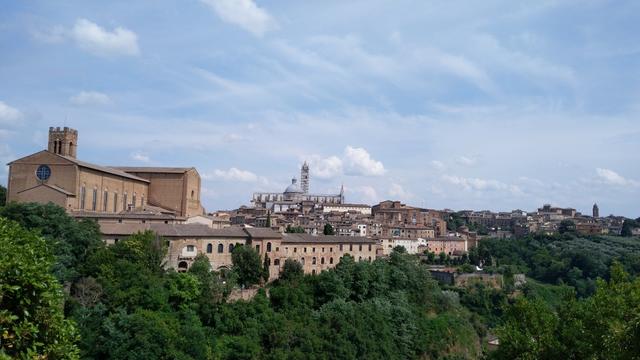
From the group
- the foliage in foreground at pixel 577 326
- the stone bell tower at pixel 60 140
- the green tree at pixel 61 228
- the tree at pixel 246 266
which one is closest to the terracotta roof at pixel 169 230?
the tree at pixel 246 266

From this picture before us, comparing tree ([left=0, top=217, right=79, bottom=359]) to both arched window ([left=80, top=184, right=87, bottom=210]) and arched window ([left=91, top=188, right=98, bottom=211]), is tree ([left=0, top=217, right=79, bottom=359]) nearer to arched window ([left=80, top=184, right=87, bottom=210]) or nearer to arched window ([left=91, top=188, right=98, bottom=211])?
arched window ([left=80, top=184, right=87, bottom=210])

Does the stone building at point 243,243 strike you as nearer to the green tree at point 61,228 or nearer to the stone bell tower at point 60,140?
the green tree at point 61,228

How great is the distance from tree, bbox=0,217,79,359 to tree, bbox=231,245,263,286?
26469 mm

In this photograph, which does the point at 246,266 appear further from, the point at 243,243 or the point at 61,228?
the point at 61,228

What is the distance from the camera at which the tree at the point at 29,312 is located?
30.2ft

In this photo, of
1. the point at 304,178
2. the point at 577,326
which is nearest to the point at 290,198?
the point at 304,178

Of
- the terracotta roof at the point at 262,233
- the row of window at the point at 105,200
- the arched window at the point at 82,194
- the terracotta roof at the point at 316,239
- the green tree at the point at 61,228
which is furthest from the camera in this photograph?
the terracotta roof at the point at 316,239

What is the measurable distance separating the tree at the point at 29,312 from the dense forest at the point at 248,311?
0.02 meters

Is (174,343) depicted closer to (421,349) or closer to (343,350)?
(343,350)

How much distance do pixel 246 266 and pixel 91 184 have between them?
12.1m

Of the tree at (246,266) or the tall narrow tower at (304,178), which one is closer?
the tree at (246,266)

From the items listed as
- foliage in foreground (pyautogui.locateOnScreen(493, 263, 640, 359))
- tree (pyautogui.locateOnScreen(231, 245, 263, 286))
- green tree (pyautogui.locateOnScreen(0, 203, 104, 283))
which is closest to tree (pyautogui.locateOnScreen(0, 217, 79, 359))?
foliage in foreground (pyautogui.locateOnScreen(493, 263, 640, 359))

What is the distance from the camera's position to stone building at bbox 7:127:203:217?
3897cm

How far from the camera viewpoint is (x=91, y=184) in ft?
135
